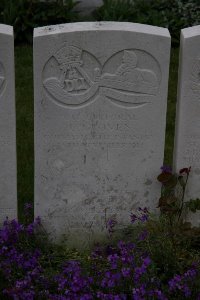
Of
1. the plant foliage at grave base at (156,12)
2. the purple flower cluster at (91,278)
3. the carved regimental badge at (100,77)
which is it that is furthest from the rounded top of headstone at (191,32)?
the plant foliage at grave base at (156,12)

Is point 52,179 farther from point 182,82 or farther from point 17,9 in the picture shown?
point 17,9

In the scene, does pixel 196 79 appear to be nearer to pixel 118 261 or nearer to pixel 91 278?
pixel 118 261

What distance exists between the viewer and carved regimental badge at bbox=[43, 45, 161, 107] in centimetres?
477

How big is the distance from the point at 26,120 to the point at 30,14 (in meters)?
2.53

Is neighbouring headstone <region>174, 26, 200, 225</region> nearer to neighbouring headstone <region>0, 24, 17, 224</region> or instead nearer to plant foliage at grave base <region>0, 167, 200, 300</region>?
plant foliage at grave base <region>0, 167, 200, 300</region>

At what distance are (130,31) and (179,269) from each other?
1.63 metres

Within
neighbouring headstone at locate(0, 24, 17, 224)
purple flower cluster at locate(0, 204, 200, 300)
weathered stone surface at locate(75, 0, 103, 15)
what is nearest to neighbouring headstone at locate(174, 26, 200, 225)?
purple flower cluster at locate(0, 204, 200, 300)

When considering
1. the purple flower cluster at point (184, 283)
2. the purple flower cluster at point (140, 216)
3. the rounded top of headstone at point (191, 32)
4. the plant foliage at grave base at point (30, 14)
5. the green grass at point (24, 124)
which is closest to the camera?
the purple flower cluster at point (184, 283)

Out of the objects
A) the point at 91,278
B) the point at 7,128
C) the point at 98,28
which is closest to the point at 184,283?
the point at 91,278

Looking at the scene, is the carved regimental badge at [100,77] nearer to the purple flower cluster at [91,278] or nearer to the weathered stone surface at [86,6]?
the purple flower cluster at [91,278]

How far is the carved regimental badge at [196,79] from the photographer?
4863 mm

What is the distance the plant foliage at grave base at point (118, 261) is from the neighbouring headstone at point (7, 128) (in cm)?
16

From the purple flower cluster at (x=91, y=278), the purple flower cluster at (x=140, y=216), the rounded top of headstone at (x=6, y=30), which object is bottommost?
the purple flower cluster at (x=91, y=278)

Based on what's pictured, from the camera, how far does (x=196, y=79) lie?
193 inches
